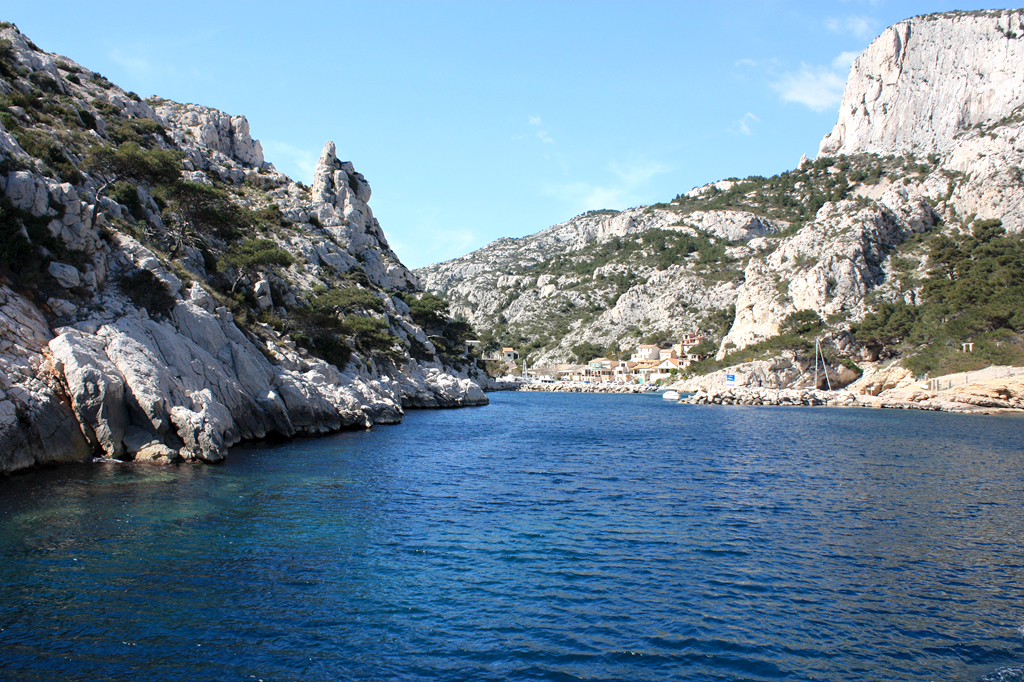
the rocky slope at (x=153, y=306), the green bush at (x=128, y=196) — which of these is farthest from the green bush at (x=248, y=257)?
the green bush at (x=128, y=196)

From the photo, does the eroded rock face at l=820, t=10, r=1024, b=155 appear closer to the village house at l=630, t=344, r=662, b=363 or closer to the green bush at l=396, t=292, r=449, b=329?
the village house at l=630, t=344, r=662, b=363

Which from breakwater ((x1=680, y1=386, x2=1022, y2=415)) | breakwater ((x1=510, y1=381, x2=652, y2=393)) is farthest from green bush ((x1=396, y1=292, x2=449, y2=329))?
breakwater ((x1=680, y1=386, x2=1022, y2=415))

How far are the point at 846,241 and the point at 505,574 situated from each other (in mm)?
97514

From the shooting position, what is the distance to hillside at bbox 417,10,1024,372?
3312 inches

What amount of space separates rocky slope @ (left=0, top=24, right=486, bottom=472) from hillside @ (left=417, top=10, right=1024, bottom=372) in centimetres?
5854

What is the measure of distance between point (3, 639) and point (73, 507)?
8.15 metres

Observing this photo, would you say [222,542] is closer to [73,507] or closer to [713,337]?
[73,507]

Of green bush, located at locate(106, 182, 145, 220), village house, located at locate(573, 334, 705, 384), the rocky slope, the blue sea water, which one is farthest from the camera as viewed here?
village house, located at locate(573, 334, 705, 384)

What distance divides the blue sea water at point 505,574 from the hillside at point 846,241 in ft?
210

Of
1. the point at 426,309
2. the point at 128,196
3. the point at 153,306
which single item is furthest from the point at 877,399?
the point at 128,196

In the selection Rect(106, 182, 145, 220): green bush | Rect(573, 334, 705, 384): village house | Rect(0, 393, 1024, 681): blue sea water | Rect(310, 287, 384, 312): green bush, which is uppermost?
Rect(106, 182, 145, 220): green bush

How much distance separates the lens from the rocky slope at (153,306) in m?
21.6

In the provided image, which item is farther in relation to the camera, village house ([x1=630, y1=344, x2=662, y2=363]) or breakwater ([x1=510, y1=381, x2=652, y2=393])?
village house ([x1=630, y1=344, x2=662, y2=363])

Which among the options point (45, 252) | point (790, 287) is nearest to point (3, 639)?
point (45, 252)
